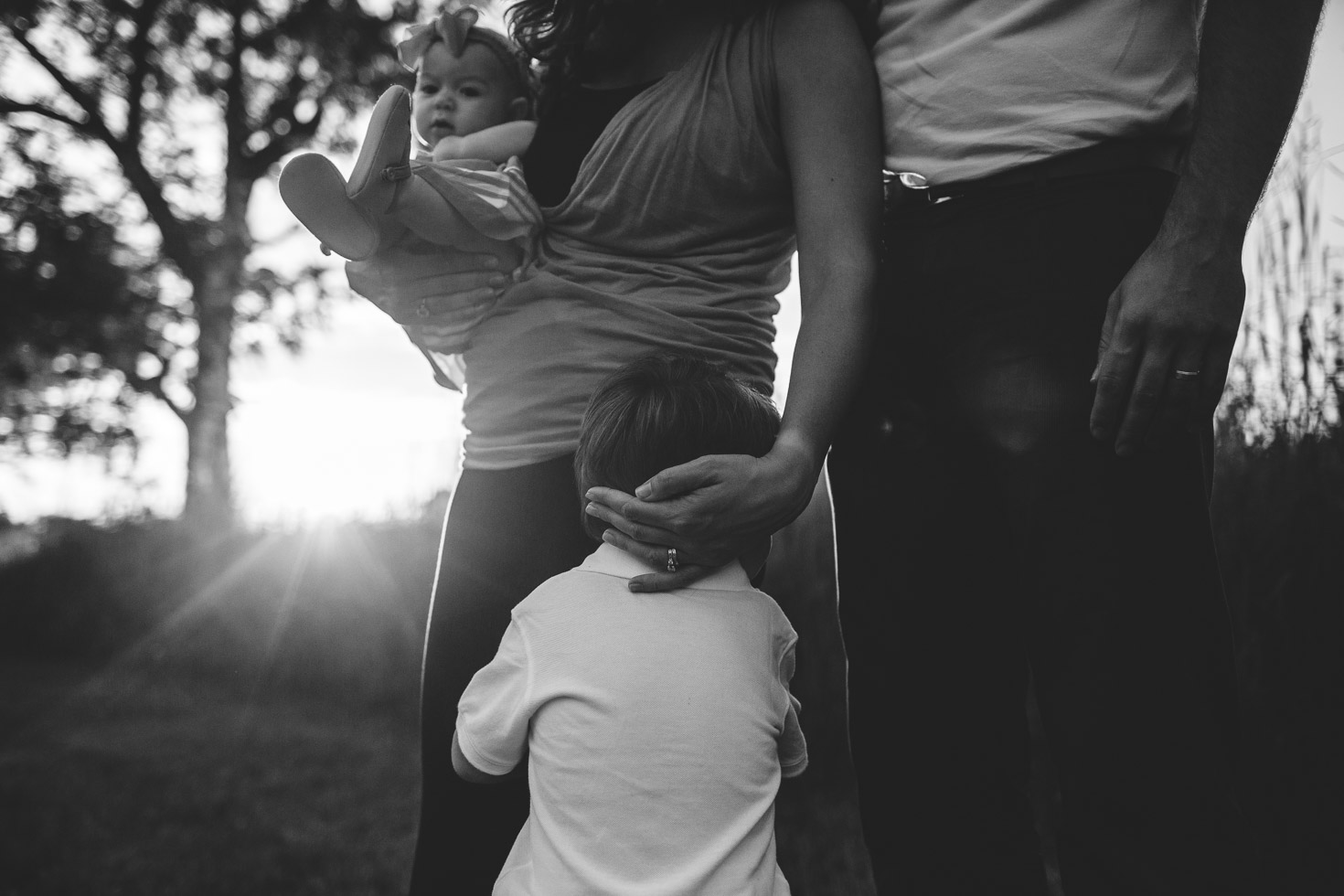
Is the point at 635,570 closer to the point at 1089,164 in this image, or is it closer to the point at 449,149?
the point at 1089,164

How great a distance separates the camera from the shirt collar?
1.17 meters

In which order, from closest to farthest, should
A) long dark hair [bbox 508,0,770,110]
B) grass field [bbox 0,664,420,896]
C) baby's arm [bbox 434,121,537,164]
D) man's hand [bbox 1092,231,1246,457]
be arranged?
man's hand [bbox 1092,231,1246,457]
long dark hair [bbox 508,0,770,110]
baby's arm [bbox 434,121,537,164]
grass field [bbox 0,664,420,896]

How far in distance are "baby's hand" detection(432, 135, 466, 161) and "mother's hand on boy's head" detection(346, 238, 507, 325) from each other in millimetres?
327

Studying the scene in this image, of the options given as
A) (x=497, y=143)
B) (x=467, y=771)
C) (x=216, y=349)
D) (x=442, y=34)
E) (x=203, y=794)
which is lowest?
(x=203, y=794)

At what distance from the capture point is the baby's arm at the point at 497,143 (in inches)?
67.2

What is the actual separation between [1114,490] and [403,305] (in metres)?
1.12

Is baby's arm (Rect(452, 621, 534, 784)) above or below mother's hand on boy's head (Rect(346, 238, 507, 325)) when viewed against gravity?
below

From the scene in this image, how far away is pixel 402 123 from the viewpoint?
55.6 inches

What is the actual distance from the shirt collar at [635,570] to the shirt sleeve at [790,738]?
12 centimetres

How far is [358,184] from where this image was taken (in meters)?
1.38

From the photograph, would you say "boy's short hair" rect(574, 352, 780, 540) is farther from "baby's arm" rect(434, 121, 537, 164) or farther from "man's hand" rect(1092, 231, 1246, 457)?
"baby's arm" rect(434, 121, 537, 164)

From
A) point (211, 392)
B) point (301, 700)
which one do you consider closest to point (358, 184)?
point (301, 700)

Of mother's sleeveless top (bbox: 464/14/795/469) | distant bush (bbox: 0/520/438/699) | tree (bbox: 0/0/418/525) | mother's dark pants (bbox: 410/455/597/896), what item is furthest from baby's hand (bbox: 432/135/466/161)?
tree (bbox: 0/0/418/525)

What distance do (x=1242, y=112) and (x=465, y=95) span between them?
150 centimetres
